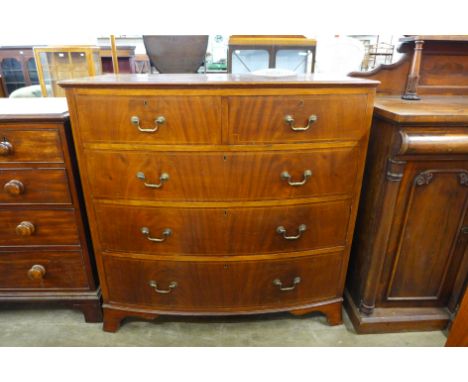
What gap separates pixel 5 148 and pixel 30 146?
0.25ft

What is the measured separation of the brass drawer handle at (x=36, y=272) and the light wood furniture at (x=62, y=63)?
7.41 feet

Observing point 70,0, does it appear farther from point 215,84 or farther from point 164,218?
point 164,218

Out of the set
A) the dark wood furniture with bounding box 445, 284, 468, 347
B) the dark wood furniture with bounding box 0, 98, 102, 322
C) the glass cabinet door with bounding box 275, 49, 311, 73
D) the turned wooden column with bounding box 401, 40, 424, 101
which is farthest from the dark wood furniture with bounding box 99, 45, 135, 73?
the dark wood furniture with bounding box 445, 284, 468, 347

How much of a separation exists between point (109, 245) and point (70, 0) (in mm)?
984

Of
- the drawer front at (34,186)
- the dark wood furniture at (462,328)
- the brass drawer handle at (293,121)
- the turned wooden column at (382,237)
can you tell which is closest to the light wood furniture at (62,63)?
the drawer front at (34,186)

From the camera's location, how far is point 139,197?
111 cm

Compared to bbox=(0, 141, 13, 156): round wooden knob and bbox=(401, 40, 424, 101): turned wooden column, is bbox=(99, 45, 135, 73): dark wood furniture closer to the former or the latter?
bbox=(0, 141, 13, 156): round wooden knob

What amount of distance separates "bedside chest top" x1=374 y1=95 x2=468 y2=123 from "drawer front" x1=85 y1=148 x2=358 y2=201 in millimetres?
172

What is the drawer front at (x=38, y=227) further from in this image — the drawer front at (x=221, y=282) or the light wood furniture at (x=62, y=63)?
the light wood furniture at (x=62, y=63)

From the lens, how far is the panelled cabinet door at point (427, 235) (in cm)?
112

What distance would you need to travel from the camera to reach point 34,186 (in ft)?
3.84

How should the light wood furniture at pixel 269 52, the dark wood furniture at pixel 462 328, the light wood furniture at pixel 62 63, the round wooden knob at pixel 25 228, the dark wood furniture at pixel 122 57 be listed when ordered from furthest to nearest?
the dark wood furniture at pixel 122 57 < the light wood furniture at pixel 62 63 < the light wood furniture at pixel 269 52 < the round wooden knob at pixel 25 228 < the dark wood furniture at pixel 462 328

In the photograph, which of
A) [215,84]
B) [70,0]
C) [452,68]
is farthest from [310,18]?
[452,68]

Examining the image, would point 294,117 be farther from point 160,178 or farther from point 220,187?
point 160,178
